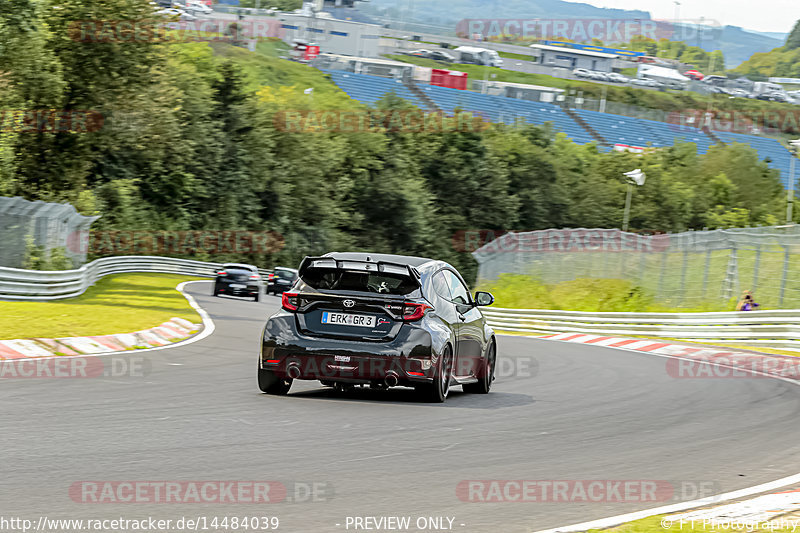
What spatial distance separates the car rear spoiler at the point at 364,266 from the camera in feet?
36.6

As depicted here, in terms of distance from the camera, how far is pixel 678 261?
110 ft

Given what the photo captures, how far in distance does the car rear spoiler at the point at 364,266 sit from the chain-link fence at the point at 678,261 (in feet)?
61.7

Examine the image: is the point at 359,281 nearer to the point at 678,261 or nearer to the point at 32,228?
the point at 32,228

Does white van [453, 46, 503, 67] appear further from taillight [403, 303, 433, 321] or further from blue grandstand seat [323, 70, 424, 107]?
taillight [403, 303, 433, 321]

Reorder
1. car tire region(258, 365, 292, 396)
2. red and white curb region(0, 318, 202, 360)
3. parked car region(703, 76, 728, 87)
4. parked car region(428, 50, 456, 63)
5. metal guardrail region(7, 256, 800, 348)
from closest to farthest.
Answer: car tire region(258, 365, 292, 396) → red and white curb region(0, 318, 202, 360) → metal guardrail region(7, 256, 800, 348) → parked car region(428, 50, 456, 63) → parked car region(703, 76, 728, 87)

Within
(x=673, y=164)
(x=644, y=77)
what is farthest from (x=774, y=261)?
(x=644, y=77)

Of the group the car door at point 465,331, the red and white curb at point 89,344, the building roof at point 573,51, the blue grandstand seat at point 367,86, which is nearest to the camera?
the car door at point 465,331

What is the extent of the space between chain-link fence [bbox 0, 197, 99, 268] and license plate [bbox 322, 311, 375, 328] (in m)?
17.6

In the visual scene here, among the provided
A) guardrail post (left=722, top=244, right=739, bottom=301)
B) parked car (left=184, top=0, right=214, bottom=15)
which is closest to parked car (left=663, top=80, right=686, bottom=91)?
parked car (left=184, top=0, right=214, bottom=15)

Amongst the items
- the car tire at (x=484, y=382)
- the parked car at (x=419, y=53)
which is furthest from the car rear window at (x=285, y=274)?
the parked car at (x=419, y=53)

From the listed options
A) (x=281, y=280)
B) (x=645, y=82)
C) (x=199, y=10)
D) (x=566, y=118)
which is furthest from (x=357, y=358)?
(x=199, y=10)

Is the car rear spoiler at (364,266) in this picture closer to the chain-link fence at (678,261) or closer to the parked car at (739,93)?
the chain-link fence at (678,261)

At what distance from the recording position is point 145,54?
42.8m

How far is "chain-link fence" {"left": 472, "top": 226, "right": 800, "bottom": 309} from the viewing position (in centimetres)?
2816
